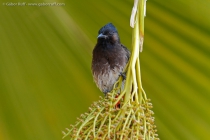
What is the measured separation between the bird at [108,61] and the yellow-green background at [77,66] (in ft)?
0.80

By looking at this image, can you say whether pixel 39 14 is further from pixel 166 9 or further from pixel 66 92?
pixel 166 9

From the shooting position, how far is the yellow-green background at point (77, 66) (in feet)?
5.92

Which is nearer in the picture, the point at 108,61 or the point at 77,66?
the point at 77,66

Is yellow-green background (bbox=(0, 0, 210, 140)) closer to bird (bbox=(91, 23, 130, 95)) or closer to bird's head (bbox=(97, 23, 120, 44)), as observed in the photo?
bird's head (bbox=(97, 23, 120, 44))

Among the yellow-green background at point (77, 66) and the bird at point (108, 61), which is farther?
the bird at point (108, 61)

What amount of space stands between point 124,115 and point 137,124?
0.06 metres

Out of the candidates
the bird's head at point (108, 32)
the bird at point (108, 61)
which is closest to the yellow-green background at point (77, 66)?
the bird's head at point (108, 32)

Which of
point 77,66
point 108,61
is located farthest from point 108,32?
point 108,61

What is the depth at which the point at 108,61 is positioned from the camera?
2.42 m

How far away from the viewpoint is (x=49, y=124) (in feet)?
6.49

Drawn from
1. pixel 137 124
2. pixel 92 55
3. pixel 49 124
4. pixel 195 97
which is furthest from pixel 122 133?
pixel 92 55

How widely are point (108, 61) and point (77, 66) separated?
37cm

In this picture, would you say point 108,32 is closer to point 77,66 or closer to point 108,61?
point 77,66

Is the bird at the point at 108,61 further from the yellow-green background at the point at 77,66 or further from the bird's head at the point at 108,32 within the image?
the yellow-green background at the point at 77,66
